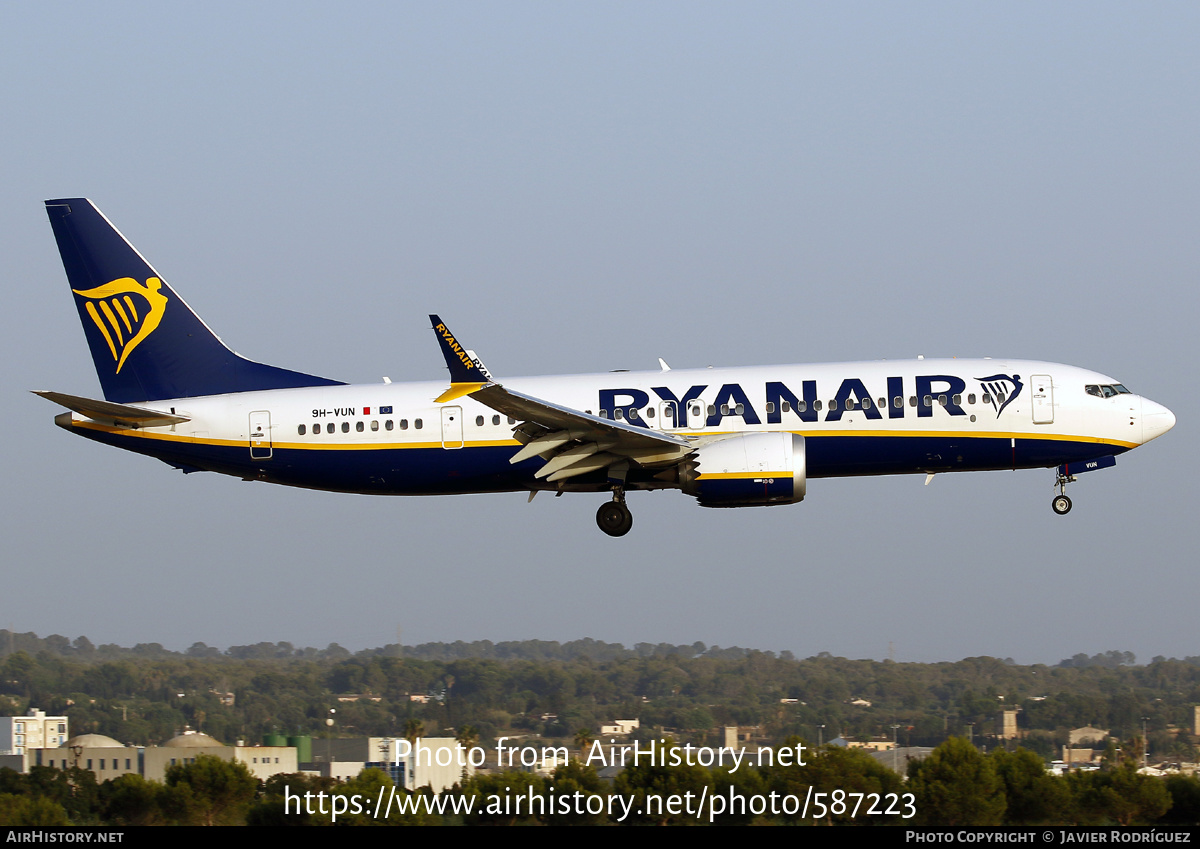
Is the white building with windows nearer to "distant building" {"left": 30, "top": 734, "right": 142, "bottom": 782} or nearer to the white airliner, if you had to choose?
"distant building" {"left": 30, "top": 734, "right": 142, "bottom": 782}

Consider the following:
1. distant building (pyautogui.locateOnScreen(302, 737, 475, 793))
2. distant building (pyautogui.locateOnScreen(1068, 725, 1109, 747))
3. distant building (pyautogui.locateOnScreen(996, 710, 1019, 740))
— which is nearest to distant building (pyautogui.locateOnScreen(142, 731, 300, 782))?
distant building (pyautogui.locateOnScreen(302, 737, 475, 793))

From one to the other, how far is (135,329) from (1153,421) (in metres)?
28.0

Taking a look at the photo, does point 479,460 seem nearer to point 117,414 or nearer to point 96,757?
point 117,414

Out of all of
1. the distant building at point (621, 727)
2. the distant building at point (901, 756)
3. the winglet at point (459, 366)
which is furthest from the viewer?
the distant building at point (621, 727)

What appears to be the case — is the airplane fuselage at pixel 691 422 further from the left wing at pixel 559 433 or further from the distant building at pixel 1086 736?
the distant building at pixel 1086 736

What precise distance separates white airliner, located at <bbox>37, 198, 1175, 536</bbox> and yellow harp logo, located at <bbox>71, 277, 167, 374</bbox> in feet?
0.21

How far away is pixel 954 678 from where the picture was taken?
64.4 m

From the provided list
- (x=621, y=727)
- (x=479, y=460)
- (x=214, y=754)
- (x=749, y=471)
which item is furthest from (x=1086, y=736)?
(x=214, y=754)

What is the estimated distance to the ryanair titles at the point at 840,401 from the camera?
34.2 metres

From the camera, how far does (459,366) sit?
1226 inches

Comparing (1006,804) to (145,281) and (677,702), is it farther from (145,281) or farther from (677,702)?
(145,281)

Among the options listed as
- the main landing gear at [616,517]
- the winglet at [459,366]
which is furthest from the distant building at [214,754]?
the winglet at [459,366]
